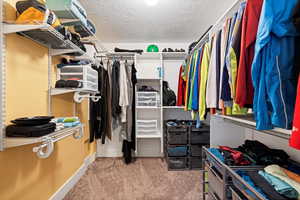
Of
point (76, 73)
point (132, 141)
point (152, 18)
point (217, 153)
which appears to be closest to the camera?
point (217, 153)

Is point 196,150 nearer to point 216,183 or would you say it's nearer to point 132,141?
point 132,141

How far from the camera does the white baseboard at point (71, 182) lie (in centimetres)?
172

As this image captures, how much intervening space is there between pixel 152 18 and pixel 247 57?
1.79 meters

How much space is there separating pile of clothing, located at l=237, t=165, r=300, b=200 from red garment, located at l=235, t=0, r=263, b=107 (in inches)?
18.2

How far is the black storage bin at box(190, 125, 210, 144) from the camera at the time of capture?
99.6 inches

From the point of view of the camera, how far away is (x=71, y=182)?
201 cm

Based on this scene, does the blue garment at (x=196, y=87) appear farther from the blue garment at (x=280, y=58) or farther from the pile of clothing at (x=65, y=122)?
the pile of clothing at (x=65, y=122)

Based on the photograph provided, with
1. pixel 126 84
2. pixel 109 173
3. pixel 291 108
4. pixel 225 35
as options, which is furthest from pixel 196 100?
pixel 109 173

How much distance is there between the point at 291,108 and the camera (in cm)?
64

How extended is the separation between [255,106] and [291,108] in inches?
5.0

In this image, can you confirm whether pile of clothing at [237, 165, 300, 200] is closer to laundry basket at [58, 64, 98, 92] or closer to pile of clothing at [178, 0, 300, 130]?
pile of clothing at [178, 0, 300, 130]

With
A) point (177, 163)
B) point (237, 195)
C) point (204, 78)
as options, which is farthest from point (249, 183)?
point (177, 163)

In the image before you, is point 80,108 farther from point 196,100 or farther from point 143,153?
point 196,100

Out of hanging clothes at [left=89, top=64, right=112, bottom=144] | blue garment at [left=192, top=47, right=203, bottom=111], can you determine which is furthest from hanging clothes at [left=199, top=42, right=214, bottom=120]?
hanging clothes at [left=89, top=64, right=112, bottom=144]
